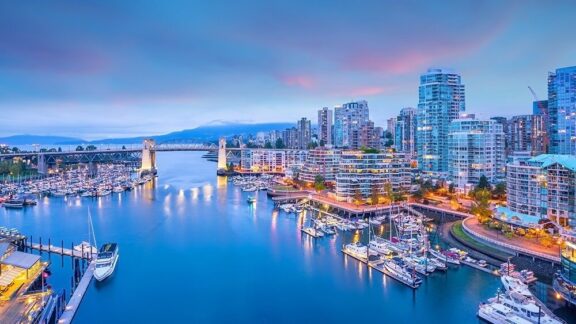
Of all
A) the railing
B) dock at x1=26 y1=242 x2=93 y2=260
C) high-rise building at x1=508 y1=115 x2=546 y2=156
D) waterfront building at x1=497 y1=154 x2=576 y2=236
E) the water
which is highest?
high-rise building at x1=508 y1=115 x2=546 y2=156

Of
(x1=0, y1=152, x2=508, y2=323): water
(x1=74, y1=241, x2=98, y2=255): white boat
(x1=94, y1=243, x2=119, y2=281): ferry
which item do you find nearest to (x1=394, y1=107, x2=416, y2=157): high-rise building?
(x1=0, y1=152, x2=508, y2=323): water

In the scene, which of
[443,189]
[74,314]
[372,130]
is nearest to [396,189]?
[443,189]

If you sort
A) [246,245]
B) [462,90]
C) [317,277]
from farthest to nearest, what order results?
[462,90]
[246,245]
[317,277]

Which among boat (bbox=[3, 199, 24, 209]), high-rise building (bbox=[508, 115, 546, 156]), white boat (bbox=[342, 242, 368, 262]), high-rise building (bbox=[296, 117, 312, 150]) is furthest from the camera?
high-rise building (bbox=[296, 117, 312, 150])

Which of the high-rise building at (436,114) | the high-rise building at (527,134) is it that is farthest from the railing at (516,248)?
the high-rise building at (527,134)

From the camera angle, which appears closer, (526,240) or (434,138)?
(526,240)

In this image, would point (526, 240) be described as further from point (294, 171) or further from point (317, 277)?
point (294, 171)

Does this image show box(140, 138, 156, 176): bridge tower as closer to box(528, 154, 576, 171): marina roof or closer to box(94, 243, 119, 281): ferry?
box(94, 243, 119, 281): ferry

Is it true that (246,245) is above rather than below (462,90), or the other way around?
below

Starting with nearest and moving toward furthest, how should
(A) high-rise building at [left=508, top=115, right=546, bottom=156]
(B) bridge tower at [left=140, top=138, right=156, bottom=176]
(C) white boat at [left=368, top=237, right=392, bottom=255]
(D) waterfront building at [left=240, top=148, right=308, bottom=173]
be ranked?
(C) white boat at [left=368, top=237, right=392, bottom=255] < (A) high-rise building at [left=508, top=115, right=546, bottom=156] < (D) waterfront building at [left=240, top=148, right=308, bottom=173] < (B) bridge tower at [left=140, top=138, right=156, bottom=176]
